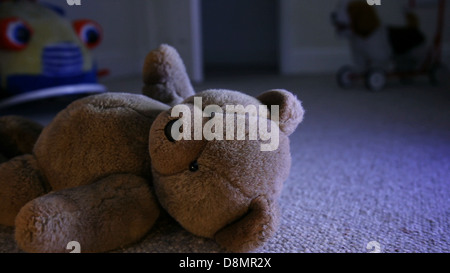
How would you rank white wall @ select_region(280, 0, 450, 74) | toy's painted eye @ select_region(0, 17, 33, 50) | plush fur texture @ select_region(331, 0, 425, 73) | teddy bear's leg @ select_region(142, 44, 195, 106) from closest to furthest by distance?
teddy bear's leg @ select_region(142, 44, 195, 106), toy's painted eye @ select_region(0, 17, 33, 50), plush fur texture @ select_region(331, 0, 425, 73), white wall @ select_region(280, 0, 450, 74)

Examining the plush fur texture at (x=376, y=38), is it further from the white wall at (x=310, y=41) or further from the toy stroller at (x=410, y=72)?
the white wall at (x=310, y=41)

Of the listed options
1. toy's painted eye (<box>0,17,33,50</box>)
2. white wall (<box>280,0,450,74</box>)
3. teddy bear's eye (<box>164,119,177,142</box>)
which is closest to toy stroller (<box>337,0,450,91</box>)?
white wall (<box>280,0,450,74</box>)

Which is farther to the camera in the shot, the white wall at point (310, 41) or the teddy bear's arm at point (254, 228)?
the white wall at point (310, 41)

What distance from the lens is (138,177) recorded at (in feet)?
1.33

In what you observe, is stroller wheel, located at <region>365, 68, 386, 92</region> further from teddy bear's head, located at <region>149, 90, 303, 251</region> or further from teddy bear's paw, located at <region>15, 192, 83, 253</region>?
teddy bear's paw, located at <region>15, 192, 83, 253</region>

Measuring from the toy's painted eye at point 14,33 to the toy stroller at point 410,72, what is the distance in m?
1.10

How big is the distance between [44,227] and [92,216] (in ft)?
0.16

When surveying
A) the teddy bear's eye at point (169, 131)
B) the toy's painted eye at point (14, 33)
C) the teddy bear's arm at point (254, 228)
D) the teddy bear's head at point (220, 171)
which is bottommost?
the teddy bear's arm at point (254, 228)

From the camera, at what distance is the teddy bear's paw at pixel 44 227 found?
0.31 m

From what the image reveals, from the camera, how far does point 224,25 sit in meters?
2.62

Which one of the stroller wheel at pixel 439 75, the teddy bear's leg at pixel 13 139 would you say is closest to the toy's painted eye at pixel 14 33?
the teddy bear's leg at pixel 13 139

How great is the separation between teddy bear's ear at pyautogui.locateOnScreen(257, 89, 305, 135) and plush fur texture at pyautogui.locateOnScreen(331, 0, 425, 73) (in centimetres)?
123

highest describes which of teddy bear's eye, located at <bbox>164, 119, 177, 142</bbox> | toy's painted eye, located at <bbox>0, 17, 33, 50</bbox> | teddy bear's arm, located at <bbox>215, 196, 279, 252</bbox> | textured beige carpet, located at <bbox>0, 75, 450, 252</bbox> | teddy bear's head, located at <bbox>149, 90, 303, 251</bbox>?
toy's painted eye, located at <bbox>0, 17, 33, 50</bbox>

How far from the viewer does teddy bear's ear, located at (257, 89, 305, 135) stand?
40cm
